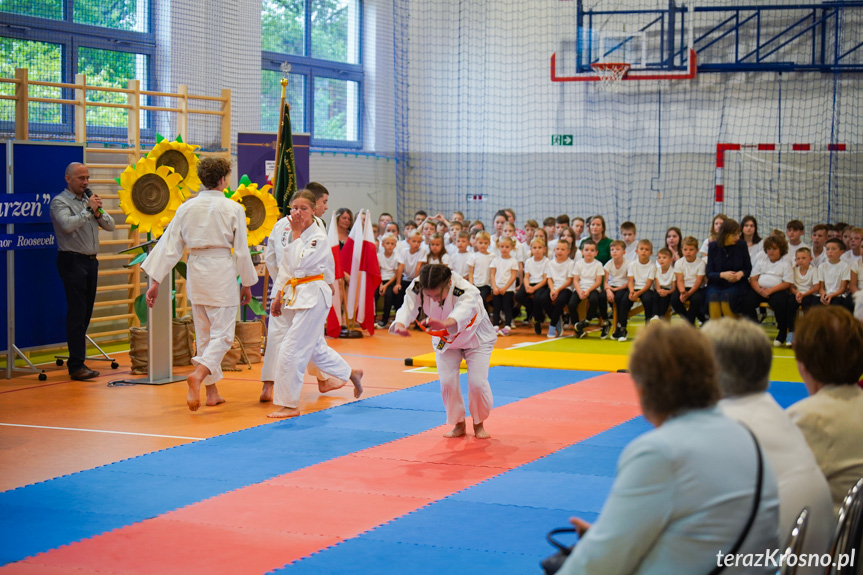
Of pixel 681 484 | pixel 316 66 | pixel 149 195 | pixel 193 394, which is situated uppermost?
pixel 316 66

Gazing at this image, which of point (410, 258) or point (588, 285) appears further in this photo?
point (410, 258)

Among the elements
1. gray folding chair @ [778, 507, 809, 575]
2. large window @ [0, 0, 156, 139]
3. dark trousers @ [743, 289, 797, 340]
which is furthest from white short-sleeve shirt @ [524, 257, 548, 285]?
gray folding chair @ [778, 507, 809, 575]

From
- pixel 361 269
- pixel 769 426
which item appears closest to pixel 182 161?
pixel 361 269

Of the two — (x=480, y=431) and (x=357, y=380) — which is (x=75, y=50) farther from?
(x=480, y=431)

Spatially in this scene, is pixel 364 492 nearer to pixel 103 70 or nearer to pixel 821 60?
pixel 103 70

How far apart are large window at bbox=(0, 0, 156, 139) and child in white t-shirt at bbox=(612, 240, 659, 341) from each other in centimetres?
684

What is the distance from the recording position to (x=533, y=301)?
11477 mm

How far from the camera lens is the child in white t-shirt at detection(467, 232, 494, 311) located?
38.6 feet

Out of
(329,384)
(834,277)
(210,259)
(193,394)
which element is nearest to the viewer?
(193,394)

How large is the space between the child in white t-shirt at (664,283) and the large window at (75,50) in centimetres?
712

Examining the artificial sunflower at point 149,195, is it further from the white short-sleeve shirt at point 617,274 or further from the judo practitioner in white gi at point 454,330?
the white short-sleeve shirt at point 617,274

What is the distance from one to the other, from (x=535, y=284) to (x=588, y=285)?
69 centimetres

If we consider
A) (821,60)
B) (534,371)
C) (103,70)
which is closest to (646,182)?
(821,60)

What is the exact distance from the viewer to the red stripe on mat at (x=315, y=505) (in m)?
3.73
